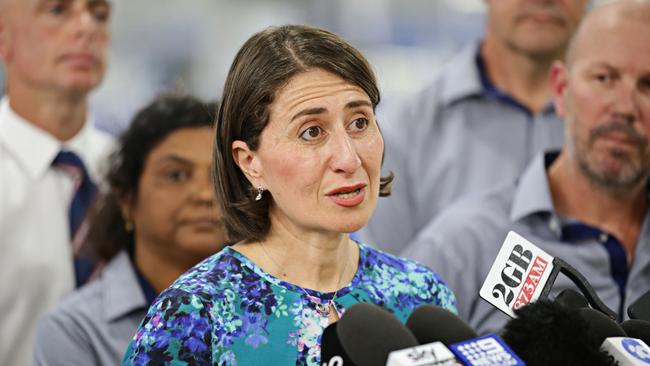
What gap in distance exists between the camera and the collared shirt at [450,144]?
3.08 meters

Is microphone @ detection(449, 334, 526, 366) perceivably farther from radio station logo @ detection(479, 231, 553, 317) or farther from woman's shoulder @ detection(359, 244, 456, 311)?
woman's shoulder @ detection(359, 244, 456, 311)

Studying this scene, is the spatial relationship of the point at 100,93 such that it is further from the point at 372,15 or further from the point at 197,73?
the point at 372,15

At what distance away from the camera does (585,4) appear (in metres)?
3.38

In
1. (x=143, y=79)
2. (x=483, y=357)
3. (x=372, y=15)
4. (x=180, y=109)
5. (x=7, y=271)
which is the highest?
(x=483, y=357)

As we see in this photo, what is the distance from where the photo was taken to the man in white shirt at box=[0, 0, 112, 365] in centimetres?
300

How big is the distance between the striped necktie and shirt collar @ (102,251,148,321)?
0.21 meters

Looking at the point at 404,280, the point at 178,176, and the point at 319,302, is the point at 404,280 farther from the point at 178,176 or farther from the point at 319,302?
the point at 178,176

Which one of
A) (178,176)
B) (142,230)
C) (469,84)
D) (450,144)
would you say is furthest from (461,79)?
(142,230)

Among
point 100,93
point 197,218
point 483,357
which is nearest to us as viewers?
point 483,357

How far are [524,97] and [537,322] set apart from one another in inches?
81.2

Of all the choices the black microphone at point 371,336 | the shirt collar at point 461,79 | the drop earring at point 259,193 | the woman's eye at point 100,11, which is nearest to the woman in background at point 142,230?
the woman's eye at point 100,11

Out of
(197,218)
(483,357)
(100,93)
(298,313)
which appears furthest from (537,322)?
(100,93)

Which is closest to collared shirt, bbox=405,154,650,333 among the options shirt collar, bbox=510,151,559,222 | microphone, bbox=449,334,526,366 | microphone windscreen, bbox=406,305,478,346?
shirt collar, bbox=510,151,559,222

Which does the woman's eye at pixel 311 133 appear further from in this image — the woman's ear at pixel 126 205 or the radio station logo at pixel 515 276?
the woman's ear at pixel 126 205
